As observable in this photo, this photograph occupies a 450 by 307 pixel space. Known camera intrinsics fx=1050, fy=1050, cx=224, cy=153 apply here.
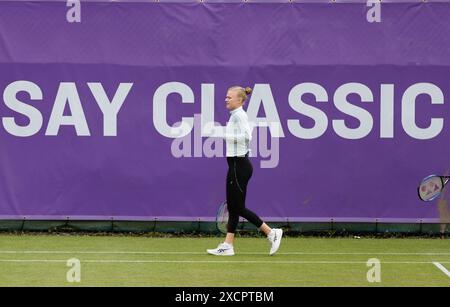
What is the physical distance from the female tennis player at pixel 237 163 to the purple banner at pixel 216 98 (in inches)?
67.5

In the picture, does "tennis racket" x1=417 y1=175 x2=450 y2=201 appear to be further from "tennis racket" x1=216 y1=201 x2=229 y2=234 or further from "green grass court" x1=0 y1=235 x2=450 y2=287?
"tennis racket" x1=216 y1=201 x2=229 y2=234

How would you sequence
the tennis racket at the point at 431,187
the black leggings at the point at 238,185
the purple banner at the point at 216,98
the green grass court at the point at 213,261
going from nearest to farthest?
the green grass court at the point at 213,261 < the black leggings at the point at 238,185 < the tennis racket at the point at 431,187 < the purple banner at the point at 216,98

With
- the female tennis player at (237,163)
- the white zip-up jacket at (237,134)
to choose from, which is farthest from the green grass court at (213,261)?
the white zip-up jacket at (237,134)

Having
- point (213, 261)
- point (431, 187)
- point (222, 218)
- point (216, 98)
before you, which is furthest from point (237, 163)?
point (431, 187)

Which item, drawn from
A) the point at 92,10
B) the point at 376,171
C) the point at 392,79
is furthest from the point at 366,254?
the point at 92,10

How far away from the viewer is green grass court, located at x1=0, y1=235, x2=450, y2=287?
9.48 m

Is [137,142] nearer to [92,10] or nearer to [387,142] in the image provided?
[92,10]

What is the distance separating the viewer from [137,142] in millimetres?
12641

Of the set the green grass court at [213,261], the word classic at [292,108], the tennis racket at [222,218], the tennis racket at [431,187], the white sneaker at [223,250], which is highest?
the word classic at [292,108]

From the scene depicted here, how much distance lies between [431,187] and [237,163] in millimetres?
2235

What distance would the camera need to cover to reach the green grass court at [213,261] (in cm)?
948

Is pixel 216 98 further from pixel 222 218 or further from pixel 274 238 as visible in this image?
pixel 274 238

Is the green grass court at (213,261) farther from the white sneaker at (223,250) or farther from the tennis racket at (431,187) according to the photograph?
the tennis racket at (431,187)
